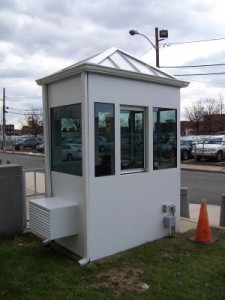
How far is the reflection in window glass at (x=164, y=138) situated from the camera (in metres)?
6.02

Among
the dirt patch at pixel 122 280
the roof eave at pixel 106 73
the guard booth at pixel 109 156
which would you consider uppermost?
the roof eave at pixel 106 73

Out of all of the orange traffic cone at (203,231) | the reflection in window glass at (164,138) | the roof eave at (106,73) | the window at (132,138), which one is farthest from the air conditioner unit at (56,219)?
the orange traffic cone at (203,231)

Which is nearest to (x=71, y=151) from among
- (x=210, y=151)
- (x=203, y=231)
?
(x=203, y=231)

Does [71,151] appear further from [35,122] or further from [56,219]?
[35,122]

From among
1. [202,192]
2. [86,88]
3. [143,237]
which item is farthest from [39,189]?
[86,88]

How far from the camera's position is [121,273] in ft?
15.4

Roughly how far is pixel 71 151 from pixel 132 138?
1015mm

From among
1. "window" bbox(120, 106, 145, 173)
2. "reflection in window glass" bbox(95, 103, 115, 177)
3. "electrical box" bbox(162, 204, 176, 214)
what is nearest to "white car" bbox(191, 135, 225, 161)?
"electrical box" bbox(162, 204, 176, 214)

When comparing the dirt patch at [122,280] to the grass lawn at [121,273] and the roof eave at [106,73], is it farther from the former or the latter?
the roof eave at [106,73]

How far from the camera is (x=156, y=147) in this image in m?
6.04

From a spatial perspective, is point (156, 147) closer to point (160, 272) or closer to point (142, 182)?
point (142, 182)

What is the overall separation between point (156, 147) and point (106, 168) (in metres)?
1.19

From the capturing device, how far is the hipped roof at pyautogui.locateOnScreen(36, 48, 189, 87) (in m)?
4.96

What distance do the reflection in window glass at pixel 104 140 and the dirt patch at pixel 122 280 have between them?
4.49ft
